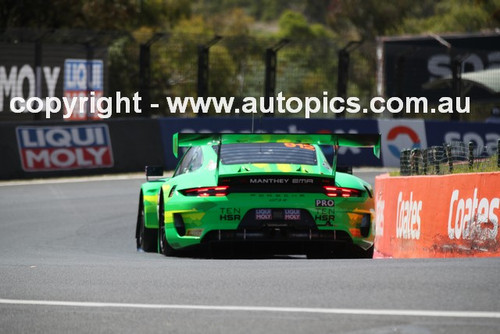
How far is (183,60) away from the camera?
27.5 metres

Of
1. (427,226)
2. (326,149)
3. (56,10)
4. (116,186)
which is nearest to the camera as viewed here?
(427,226)

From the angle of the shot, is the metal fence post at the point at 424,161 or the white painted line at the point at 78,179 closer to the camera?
the metal fence post at the point at 424,161

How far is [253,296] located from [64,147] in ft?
56.5

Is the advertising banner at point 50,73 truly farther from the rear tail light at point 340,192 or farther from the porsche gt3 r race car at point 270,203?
the rear tail light at point 340,192

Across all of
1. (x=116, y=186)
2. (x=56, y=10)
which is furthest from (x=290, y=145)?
(x=56, y=10)

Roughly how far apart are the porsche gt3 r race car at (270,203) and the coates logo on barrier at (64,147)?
13228mm

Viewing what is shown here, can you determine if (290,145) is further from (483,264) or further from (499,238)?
(483,264)

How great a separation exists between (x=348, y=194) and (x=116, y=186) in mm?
12658

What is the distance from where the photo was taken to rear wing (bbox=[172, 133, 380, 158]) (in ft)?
34.0

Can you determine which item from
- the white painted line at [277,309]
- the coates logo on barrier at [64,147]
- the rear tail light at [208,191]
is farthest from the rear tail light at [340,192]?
the coates logo on barrier at [64,147]

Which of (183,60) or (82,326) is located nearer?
(82,326)

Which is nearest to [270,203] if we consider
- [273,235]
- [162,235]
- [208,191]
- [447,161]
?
[273,235]

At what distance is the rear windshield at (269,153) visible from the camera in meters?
10.6

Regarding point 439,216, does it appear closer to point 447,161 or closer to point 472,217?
point 472,217
